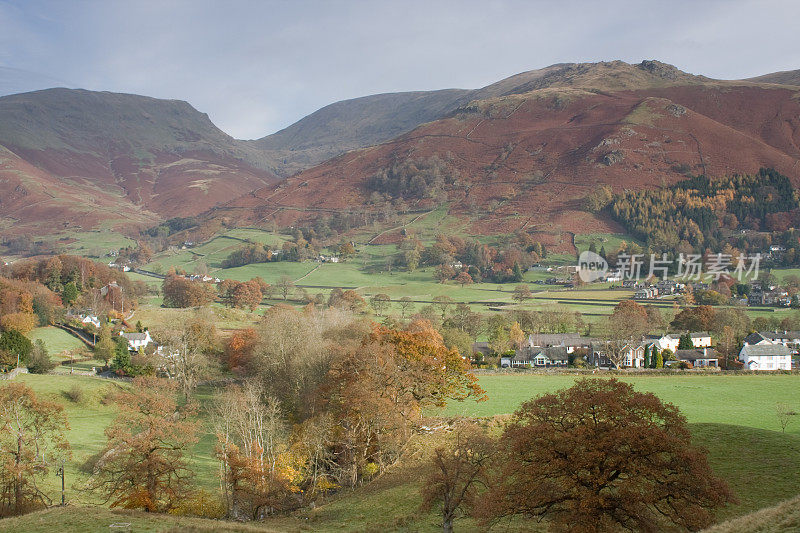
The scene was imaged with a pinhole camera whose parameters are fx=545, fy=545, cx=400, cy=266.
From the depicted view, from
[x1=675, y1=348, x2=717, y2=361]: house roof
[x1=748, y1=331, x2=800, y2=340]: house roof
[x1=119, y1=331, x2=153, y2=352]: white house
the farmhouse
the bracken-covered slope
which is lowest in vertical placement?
the farmhouse

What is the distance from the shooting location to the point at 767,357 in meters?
51.2

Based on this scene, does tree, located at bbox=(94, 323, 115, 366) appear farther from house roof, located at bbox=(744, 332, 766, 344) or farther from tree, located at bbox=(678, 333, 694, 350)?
house roof, located at bbox=(744, 332, 766, 344)

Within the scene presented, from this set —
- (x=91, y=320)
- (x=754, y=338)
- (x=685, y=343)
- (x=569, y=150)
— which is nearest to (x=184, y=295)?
(x=91, y=320)

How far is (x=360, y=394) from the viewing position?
2506 centimetres

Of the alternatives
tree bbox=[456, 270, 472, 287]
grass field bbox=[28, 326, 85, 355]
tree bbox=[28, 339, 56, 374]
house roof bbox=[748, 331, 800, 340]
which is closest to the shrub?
tree bbox=[28, 339, 56, 374]

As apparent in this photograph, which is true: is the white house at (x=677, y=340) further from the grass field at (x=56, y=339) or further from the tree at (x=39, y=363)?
the grass field at (x=56, y=339)

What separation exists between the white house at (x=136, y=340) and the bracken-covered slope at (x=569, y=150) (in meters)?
88.3

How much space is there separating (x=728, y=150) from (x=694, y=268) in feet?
217

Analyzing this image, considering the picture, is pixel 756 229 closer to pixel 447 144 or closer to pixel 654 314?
pixel 654 314

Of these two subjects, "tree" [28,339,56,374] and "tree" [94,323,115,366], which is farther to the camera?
"tree" [94,323,115,366]

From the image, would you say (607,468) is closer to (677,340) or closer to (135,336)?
(677,340)

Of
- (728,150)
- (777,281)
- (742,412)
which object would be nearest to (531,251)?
(777,281)

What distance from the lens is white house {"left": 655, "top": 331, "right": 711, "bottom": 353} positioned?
56388mm

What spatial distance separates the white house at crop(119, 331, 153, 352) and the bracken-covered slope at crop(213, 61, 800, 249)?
88.3 metres
